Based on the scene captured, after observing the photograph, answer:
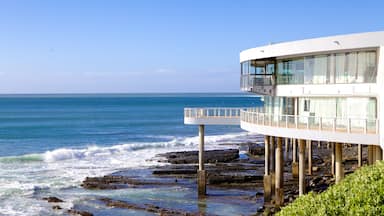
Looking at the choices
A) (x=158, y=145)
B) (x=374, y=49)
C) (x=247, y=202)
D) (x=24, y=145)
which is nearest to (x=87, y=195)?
(x=247, y=202)

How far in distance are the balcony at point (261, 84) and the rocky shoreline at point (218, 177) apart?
235 inches

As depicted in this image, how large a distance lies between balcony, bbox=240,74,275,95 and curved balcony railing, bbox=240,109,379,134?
5.48 feet

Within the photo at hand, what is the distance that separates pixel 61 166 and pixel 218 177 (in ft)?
57.9

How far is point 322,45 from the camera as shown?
24.0 meters

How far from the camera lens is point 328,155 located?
2135 inches

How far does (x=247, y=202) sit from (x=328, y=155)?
76.9 ft

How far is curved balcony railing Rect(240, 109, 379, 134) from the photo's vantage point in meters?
21.8

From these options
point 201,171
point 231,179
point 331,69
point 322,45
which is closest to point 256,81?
point 331,69

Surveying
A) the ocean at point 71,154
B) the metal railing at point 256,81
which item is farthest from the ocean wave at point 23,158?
the metal railing at point 256,81

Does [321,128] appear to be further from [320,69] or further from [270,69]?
[270,69]

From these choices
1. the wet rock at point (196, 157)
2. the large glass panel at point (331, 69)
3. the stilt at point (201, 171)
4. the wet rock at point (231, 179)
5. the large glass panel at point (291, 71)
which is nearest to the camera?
the large glass panel at point (331, 69)

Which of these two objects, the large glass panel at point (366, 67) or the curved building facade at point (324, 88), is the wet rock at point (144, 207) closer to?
the curved building facade at point (324, 88)

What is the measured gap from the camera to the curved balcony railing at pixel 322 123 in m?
21.8

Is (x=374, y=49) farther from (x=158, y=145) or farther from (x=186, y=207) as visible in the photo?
(x=158, y=145)
